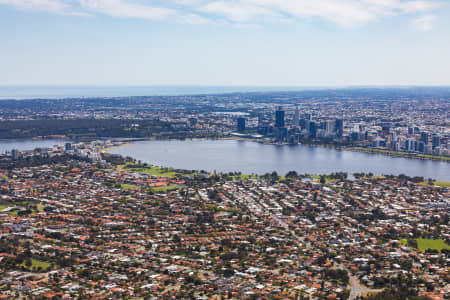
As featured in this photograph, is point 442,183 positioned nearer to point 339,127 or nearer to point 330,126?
point 339,127

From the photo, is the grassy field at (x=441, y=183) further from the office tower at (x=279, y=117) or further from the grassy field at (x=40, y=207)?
the office tower at (x=279, y=117)

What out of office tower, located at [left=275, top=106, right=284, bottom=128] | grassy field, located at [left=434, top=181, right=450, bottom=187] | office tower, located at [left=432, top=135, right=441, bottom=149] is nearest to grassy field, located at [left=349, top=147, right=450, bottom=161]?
office tower, located at [left=432, top=135, right=441, bottom=149]

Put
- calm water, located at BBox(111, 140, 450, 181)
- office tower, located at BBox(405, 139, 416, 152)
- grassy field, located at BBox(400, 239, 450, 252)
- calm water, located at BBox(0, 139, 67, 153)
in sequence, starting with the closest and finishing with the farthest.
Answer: grassy field, located at BBox(400, 239, 450, 252)
calm water, located at BBox(111, 140, 450, 181)
office tower, located at BBox(405, 139, 416, 152)
calm water, located at BBox(0, 139, 67, 153)

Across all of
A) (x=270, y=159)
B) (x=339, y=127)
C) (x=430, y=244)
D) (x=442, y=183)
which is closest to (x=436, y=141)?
(x=339, y=127)

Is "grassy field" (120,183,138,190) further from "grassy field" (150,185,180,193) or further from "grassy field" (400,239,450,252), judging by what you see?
"grassy field" (400,239,450,252)

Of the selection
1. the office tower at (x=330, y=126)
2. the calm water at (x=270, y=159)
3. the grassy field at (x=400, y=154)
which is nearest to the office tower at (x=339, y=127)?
the office tower at (x=330, y=126)
